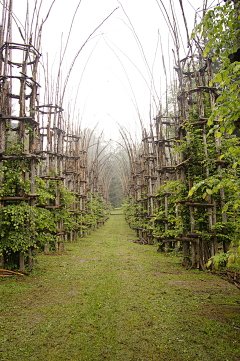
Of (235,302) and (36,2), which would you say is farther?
(36,2)

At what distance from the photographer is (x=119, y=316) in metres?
4.30

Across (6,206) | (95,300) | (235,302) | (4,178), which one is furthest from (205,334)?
(4,178)

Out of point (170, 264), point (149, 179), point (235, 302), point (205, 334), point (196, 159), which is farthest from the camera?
point (149, 179)

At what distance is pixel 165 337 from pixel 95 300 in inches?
71.9

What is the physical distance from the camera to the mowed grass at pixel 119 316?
3.29m

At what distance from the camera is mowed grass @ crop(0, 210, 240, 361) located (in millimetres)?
3289

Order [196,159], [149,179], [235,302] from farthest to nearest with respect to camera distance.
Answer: [149,179], [196,159], [235,302]

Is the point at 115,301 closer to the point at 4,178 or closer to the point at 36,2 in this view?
the point at 4,178

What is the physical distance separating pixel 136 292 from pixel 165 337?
6.31 feet

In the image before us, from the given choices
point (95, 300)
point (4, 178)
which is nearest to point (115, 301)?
point (95, 300)

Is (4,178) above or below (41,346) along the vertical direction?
above

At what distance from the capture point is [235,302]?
4781 millimetres

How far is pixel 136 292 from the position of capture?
5504 millimetres

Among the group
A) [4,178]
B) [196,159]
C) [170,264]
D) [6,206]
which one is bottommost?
[170,264]
